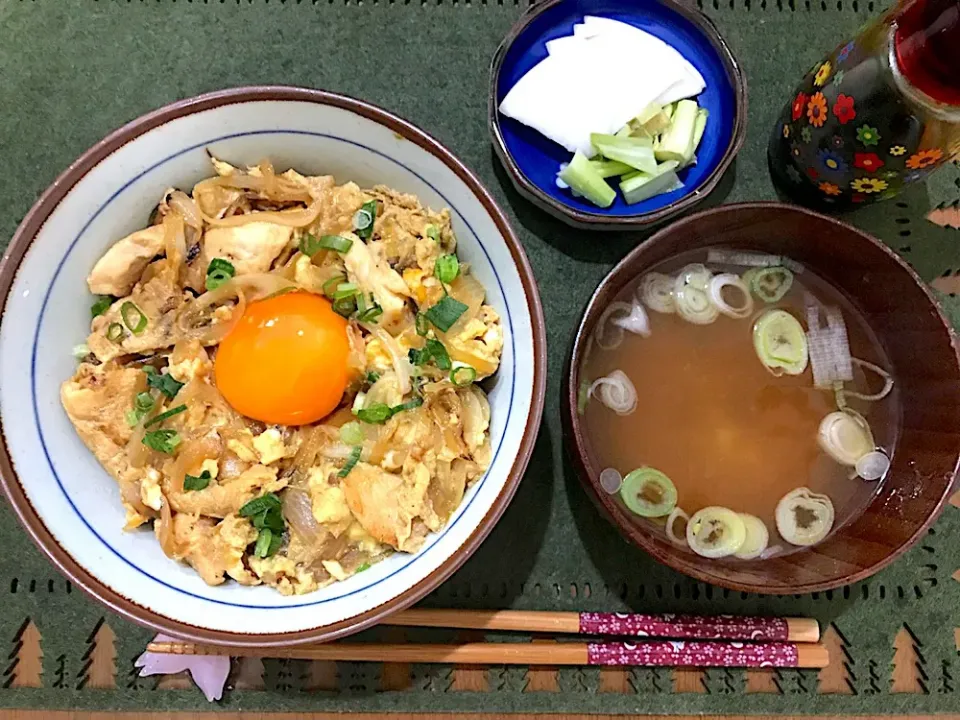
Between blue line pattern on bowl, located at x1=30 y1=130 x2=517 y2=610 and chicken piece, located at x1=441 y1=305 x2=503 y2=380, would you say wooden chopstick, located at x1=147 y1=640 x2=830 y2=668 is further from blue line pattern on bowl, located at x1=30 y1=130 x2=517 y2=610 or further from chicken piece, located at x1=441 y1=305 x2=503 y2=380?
chicken piece, located at x1=441 y1=305 x2=503 y2=380

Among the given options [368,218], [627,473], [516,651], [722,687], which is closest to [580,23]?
[368,218]

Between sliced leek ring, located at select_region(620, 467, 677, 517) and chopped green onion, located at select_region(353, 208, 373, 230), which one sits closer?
chopped green onion, located at select_region(353, 208, 373, 230)

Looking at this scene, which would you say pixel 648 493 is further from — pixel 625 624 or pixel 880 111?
pixel 880 111

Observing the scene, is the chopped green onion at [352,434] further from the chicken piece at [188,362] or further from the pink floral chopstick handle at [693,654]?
A: the pink floral chopstick handle at [693,654]

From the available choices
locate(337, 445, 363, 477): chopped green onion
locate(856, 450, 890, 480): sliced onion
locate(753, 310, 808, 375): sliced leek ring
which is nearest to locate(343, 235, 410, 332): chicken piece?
locate(337, 445, 363, 477): chopped green onion

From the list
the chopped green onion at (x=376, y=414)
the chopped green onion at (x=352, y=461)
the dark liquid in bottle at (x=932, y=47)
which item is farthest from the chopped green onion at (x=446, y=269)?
the dark liquid in bottle at (x=932, y=47)

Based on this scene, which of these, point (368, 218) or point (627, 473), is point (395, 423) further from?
point (627, 473)
